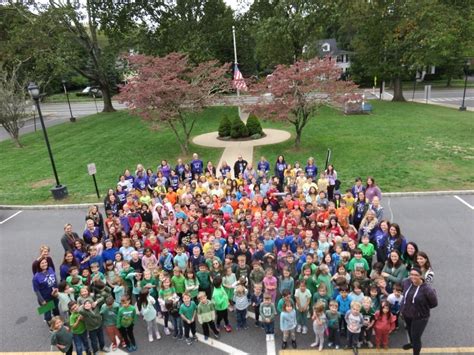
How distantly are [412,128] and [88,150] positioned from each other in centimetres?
2015

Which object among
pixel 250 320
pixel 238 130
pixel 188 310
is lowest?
pixel 250 320

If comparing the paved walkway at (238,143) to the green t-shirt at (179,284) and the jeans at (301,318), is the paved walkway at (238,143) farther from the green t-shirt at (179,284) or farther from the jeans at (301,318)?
the jeans at (301,318)

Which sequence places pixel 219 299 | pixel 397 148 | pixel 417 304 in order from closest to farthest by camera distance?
pixel 417 304 < pixel 219 299 < pixel 397 148

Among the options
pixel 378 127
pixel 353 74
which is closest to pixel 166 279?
pixel 378 127

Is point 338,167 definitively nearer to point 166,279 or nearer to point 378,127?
point 378,127

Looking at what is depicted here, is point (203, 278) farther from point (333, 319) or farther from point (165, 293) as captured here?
point (333, 319)

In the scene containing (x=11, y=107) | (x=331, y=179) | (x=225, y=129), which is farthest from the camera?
(x=11, y=107)

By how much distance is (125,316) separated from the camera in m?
6.35

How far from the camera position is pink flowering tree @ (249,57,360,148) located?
16.8 metres

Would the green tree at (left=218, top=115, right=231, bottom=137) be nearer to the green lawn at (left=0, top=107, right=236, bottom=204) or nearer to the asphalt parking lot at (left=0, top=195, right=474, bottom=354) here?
the green lawn at (left=0, top=107, right=236, bottom=204)

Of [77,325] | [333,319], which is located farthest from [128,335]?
[333,319]

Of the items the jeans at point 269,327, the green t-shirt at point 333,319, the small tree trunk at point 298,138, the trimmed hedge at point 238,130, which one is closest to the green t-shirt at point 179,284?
the jeans at point 269,327

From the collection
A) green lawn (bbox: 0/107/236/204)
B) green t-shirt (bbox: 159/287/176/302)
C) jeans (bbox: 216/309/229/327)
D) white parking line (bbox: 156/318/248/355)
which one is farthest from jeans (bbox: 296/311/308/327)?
green lawn (bbox: 0/107/236/204)

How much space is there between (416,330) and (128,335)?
4807mm
